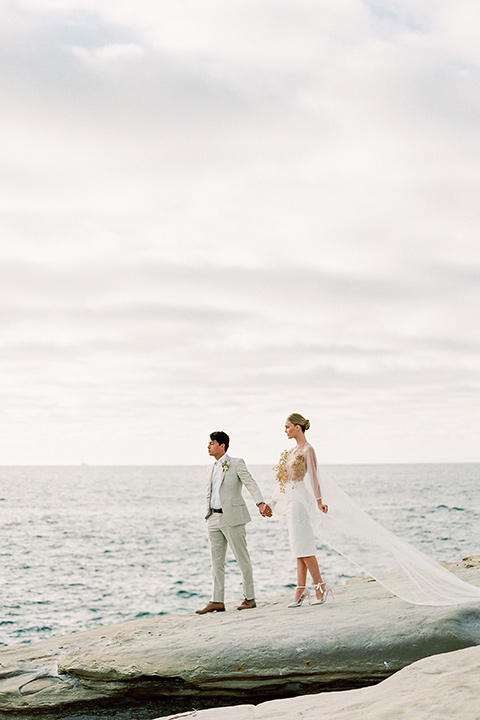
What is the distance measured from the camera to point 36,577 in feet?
89.1

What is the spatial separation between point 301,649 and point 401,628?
44.7 inches

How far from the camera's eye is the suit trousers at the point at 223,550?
973cm

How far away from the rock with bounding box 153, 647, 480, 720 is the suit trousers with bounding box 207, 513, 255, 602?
4659 mm

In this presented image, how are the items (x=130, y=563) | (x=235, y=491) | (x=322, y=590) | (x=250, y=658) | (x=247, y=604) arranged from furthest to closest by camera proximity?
(x=130, y=563) < (x=235, y=491) < (x=247, y=604) < (x=322, y=590) < (x=250, y=658)

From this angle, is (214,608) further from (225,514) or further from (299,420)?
(299,420)

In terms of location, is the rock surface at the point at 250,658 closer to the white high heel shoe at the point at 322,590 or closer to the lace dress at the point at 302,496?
the white high heel shoe at the point at 322,590

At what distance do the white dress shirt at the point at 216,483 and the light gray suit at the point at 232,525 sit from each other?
76 millimetres

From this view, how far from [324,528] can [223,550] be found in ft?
5.37

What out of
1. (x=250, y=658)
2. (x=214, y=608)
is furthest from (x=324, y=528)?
(x=250, y=658)

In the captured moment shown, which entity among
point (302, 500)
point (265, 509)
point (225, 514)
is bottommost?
point (225, 514)

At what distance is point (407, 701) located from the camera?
4.23 meters

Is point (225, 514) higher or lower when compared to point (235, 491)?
lower

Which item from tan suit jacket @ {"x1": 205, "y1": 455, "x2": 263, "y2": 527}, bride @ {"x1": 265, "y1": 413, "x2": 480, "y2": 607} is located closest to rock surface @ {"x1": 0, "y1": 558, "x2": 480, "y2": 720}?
bride @ {"x1": 265, "y1": 413, "x2": 480, "y2": 607}

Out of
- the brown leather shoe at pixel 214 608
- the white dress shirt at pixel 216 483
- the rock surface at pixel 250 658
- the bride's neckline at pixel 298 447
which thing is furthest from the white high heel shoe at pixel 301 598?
the bride's neckline at pixel 298 447
